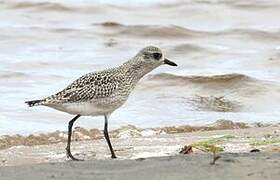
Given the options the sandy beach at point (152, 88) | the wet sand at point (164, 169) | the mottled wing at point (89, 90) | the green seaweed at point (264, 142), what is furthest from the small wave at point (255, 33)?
the wet sand at point (164, 169)

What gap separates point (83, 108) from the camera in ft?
22.3

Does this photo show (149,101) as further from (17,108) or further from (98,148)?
(98,148)

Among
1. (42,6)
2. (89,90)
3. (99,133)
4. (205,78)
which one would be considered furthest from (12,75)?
(42,6)

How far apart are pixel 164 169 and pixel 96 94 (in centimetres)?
155

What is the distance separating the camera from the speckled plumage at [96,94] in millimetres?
6773

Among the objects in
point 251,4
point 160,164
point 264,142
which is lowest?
point 264,142

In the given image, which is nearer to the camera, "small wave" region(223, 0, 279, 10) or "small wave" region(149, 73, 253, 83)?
"small wave" region(149, 73, 253, 83)

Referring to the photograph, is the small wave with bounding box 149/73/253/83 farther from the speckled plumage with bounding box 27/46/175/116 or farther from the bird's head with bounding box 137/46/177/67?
the speckled plumage with bounding box 27/46/175/116

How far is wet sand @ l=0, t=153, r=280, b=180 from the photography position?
529cm

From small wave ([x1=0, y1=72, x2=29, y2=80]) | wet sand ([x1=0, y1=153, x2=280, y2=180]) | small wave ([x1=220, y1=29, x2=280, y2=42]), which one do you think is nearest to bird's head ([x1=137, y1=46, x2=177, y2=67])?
wet sand ([x1=0, y1=153, x2=280, y2=180])

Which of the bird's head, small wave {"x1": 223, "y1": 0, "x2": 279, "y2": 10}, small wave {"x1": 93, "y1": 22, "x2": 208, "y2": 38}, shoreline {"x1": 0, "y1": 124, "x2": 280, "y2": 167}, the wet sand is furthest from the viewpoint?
small wave {"x1": 223, "y1": 0, "x2": 279, "y2": 10}

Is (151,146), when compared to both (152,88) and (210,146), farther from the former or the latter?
(152,88)

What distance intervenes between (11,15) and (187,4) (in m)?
3.27

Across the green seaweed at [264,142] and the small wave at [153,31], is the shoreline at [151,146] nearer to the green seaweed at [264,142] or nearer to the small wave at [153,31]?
the green seaweed at [264,142]
